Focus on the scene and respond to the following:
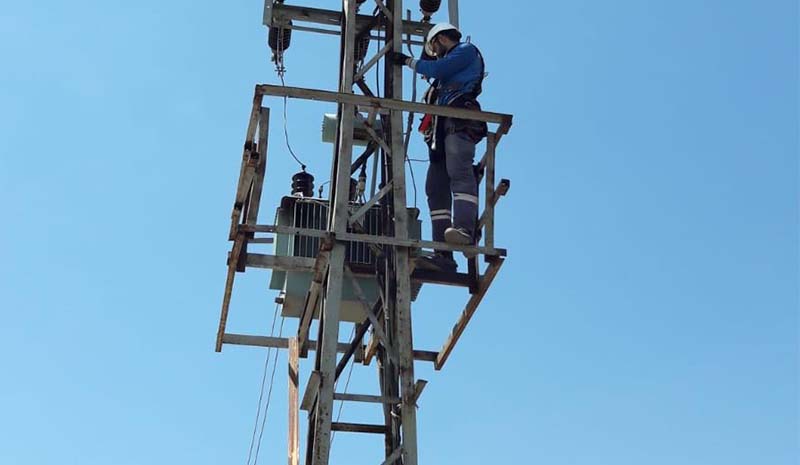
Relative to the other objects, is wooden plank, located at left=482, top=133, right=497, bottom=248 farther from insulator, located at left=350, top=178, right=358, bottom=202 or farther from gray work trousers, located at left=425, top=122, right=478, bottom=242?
insulator, located at left=350, top=178, right=358, bottom=202

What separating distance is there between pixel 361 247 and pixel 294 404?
59.7 inches

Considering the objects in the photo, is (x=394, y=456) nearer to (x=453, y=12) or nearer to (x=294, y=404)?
(x=294, y=404)

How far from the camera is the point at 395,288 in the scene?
10.0 m

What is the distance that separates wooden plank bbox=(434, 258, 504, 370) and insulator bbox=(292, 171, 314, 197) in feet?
7.23

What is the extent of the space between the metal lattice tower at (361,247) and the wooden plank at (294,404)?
12 millimetres

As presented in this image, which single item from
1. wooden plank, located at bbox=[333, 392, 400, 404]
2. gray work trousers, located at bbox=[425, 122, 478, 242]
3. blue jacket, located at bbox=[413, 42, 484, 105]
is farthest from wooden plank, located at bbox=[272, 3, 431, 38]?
wooden plank, located at bbox=[333, 392, 400, 404]

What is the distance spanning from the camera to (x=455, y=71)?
10352 mm

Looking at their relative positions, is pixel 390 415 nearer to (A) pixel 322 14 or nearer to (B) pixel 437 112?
(B) pixel 437 112

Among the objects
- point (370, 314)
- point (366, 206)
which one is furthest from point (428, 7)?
point (370, 314)

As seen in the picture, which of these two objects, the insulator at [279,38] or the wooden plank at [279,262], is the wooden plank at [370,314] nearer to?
the wooden plank at [279,262]

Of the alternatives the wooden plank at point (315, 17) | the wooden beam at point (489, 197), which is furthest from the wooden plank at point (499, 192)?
the wooden plank at point (315, 17)

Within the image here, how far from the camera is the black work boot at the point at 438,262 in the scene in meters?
9.96

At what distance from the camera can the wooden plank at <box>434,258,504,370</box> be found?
9.77 metres

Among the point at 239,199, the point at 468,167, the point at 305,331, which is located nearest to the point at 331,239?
the point at 239,199
